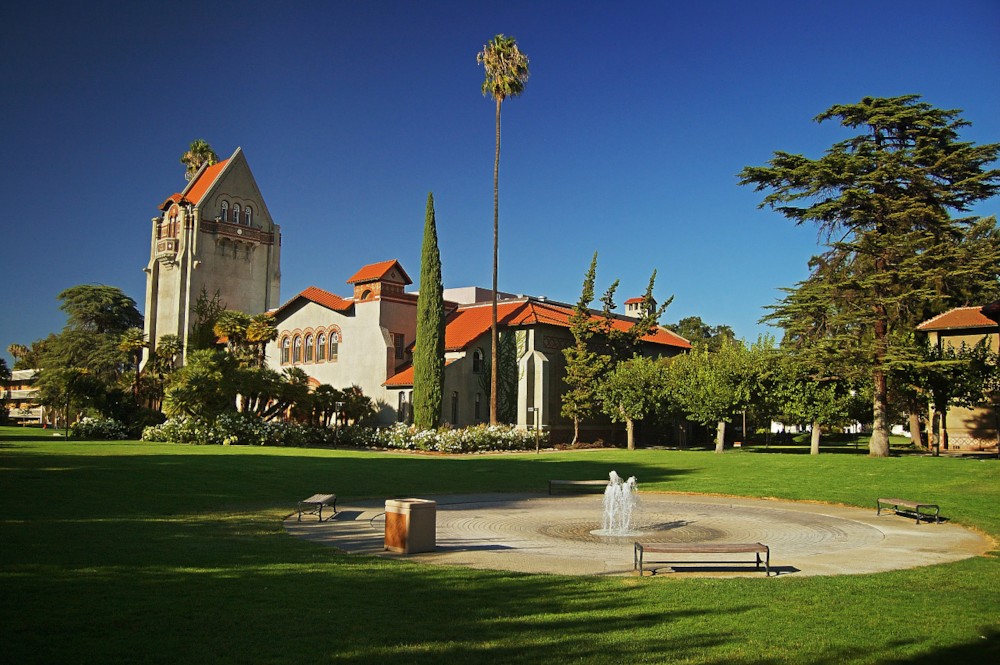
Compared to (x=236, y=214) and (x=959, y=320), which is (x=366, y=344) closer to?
(x=236, y=214)

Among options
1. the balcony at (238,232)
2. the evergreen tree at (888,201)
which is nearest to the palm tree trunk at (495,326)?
the evergreen tree at (888,201)

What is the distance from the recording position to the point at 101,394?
2003 inches

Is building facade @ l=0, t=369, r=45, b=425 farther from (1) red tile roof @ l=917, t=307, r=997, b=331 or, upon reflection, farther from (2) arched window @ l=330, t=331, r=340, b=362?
(1) red tile roof @ l=917, t=307, r=997, b=331

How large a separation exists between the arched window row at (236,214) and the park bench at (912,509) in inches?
2613

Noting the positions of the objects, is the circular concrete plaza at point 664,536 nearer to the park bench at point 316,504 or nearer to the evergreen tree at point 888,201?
the park bench at point 316,504

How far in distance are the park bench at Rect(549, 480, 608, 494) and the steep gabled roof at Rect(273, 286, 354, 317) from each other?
31.7 metres

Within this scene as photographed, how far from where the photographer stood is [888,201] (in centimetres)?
3706

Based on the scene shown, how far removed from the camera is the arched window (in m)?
53.8

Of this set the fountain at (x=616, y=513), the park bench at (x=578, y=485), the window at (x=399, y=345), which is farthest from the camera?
the window at (x=399, y=345)

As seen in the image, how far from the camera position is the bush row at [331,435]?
42.3 metres

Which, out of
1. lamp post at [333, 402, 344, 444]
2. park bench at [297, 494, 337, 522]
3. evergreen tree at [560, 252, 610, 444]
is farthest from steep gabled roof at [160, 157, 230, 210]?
park bench at [297, 494, 337, 522]

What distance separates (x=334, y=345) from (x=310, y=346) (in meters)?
2.55

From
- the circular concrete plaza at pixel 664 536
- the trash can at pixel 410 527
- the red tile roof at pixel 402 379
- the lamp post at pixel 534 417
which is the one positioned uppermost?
the red tile roof at pixel 402 379

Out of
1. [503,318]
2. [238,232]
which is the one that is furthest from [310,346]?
[238,232]
